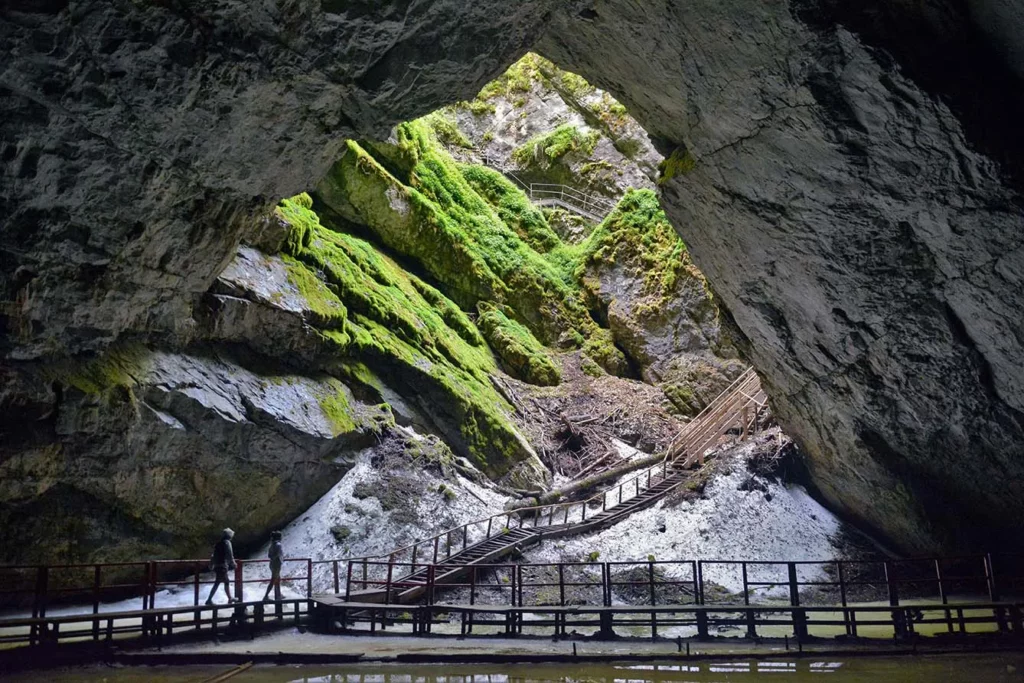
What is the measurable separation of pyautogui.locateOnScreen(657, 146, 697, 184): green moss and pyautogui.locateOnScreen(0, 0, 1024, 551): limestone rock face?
0.05 m

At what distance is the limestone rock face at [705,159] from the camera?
6816 mm

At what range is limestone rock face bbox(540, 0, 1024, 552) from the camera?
266 inches

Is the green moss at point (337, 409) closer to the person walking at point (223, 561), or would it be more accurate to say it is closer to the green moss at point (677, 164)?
the person walking at point (223, 561)

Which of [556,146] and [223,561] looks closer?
[223,561]

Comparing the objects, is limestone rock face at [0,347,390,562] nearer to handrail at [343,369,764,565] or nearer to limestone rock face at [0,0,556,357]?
limestone rock face at [0,0,556,357]

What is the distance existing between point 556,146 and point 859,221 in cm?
3023

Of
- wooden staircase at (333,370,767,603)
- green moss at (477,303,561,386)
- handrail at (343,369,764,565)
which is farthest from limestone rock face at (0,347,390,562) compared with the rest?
green moss at (477,303,561,386)

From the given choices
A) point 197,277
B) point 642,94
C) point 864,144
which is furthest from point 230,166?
point 864,144

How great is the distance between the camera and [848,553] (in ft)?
47.2

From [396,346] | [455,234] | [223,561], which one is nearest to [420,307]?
[396,346]

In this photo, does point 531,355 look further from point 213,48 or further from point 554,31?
point 213,48

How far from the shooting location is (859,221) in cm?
830

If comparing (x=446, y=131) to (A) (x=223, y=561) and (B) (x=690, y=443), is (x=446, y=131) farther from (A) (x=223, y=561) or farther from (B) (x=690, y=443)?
(A) (x=223, y=561)

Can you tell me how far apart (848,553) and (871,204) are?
9.45 m
